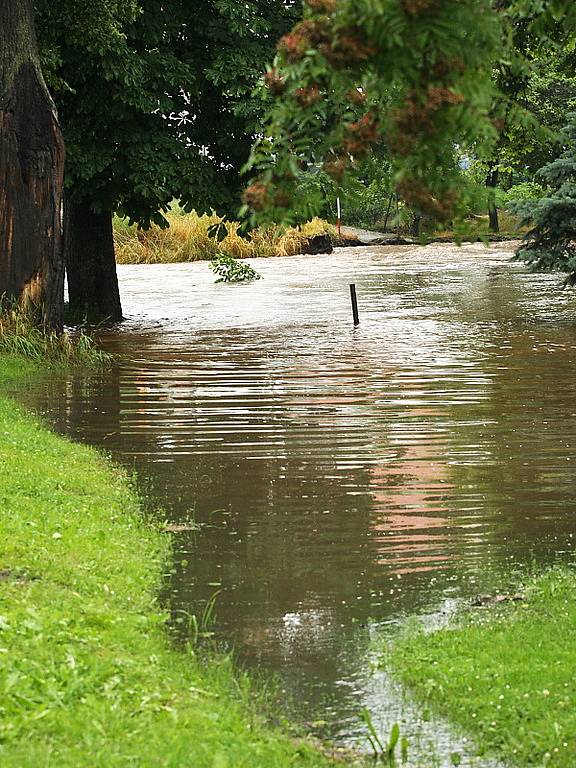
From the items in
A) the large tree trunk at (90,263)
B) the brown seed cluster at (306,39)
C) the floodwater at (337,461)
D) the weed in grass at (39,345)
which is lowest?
the floodwater at (337,461)

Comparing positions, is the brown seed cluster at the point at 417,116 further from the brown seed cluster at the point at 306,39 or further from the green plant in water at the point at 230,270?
the green plant in water at the point at 230,270

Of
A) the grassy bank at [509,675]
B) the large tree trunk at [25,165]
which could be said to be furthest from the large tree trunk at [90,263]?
the grassy bank at [509,675]

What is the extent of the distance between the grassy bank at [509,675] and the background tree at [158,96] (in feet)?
45.6

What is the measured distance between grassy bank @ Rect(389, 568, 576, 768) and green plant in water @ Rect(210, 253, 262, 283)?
28.4 metres

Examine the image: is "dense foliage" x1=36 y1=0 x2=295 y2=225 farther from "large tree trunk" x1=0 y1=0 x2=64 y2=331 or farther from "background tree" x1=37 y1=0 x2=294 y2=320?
"large tree trunk" x1=0 y1=0 x2=64 y2=331

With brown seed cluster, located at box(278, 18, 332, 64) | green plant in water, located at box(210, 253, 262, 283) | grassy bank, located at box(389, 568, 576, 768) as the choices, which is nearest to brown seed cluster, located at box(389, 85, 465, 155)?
brown seed cluster, located at box(278, 18, 332, 64)

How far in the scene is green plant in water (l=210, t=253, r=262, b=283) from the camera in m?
36.3

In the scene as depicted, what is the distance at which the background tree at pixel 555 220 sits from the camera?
73.7ft

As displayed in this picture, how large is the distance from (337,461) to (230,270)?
24466 mm

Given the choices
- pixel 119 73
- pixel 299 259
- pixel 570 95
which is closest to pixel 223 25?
pixel 119 73

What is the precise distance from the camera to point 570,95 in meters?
47.0

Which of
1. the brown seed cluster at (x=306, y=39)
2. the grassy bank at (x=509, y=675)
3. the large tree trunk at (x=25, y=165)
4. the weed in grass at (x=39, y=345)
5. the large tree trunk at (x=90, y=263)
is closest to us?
the brown seed cluster at (x=306, y=39)

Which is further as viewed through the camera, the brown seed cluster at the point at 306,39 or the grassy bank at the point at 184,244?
the grassy bank at the point at 184,244

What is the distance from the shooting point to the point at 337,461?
12523mm
